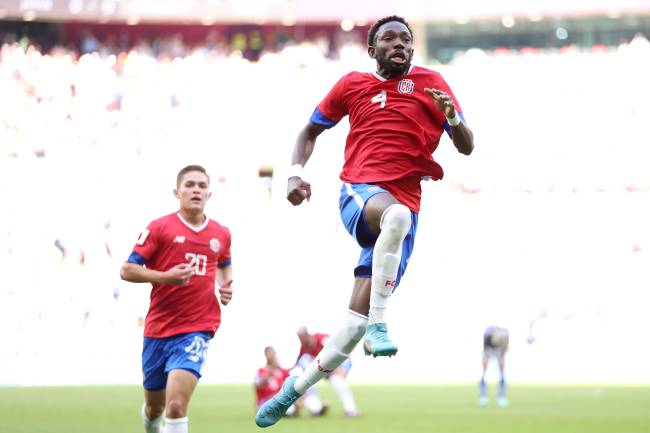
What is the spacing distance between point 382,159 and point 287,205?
24.4 meters

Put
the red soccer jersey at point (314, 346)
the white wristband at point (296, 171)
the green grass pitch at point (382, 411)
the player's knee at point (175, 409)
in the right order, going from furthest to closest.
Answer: the red soccer jersey at point (314, 346) < the green grass pitch at point (382, 411) < the player's knee at point (175, 409) < the white wristband at point (296, 171)

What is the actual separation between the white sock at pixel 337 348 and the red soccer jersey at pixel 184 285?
182 cm

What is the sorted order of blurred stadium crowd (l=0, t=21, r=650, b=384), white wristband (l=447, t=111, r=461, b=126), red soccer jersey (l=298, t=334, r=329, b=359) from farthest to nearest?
blurred stadium crowd (l=0, t=21, r=650, b=384) < red soccer jersey (l=298, t=334, r=329, b=359) < white wristband (l=447, t=111, r=461, b=126)

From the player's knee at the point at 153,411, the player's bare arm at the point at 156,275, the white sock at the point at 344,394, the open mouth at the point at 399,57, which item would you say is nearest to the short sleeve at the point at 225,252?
the player's bare arm at the point at 156,275

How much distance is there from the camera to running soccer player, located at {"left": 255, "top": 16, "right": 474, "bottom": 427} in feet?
21.5

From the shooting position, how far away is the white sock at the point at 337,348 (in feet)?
22.0

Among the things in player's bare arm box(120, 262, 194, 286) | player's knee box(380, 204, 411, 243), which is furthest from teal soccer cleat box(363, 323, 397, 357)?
player's bare arm box(120, 262, 194, 286)

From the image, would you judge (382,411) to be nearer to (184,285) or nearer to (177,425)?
(184,285)

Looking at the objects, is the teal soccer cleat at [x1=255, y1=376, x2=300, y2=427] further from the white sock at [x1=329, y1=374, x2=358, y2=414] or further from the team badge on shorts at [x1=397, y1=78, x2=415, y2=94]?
the white sock at [x1=329, y1=374, x2=358, y2=414]

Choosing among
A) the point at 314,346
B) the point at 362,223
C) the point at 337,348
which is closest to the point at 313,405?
the point at 314,346

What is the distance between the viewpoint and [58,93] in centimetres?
3228

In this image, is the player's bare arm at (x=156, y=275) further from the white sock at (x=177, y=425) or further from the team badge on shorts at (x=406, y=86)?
the team badge on shorts at (x=406, y=86)

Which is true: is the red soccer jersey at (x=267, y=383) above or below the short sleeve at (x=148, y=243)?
below

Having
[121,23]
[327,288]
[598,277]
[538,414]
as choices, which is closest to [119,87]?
[121,23]
